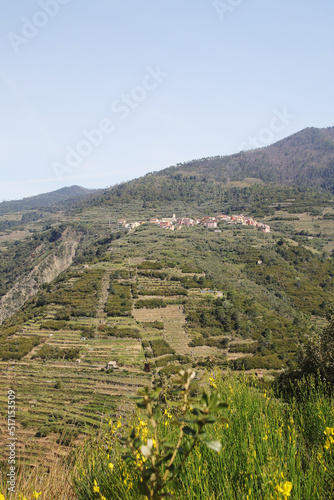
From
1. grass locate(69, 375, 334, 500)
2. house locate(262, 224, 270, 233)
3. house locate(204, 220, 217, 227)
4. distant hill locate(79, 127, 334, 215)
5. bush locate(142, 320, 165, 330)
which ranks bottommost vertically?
bush locate(142, 320, 165, 330)

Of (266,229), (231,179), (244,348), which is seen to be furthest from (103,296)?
(231,179)

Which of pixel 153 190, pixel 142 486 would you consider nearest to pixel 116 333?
pixel 142 486

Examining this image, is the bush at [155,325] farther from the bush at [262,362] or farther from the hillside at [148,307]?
the bush at [262,362]

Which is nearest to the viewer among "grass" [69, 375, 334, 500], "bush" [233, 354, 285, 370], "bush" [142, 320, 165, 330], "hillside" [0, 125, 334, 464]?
"grass" [69, 375, 334, 500]

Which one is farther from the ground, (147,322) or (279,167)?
(279,167)

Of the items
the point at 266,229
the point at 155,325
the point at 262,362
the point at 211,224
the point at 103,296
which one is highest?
the point at 211,224

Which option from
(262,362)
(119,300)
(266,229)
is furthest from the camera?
(266,229)

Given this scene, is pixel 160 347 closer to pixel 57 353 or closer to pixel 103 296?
pixel 57 353

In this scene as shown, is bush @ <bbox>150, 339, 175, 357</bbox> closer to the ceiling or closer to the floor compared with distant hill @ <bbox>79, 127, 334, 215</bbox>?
closer to the floor

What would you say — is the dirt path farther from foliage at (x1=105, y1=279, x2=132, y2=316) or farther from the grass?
the grass

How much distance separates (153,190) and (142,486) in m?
135

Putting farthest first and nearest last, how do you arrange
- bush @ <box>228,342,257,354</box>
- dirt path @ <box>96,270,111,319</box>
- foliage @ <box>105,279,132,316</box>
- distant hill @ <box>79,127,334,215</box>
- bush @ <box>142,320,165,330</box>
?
distant hill @ <box>79,127,334,215</box>, dirt path @ <box>96,270,111,319</box>, foliage @ <box>105,279,132,316</box>, bush @ <box>142,320,165,330</box>, bush @ <box>228,342,257,354</box>

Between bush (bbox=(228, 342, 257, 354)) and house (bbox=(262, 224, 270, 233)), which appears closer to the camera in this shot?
bush (bbox=(228, 342, 257, 354))

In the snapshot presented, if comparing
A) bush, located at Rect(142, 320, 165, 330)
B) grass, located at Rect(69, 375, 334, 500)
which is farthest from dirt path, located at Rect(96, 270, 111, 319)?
grass, located at Rect(69, 375, 334, 500)
